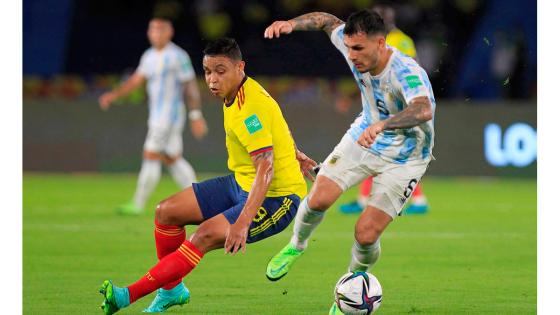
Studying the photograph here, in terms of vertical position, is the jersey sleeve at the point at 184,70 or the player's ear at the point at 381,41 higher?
the player's ear at the point at 381,41

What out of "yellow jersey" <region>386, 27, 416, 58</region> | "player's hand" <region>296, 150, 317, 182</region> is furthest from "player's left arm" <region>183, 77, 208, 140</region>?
"player's hand" <region>296, 150, 317, 182</region>

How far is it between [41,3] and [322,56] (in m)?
6.17

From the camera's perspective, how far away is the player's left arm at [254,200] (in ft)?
23.0

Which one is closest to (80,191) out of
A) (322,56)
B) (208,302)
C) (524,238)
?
(322,56)

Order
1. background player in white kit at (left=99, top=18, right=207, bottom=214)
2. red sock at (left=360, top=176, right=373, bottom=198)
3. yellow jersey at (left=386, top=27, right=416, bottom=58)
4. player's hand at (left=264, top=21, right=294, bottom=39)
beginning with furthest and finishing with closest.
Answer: red sock at (left=360, top=176, right=373, bottom=198), background player in white kit at (left=99, top=18, right=207, bottom=214), yellow jersey at (left=386, top=27, right=416, bottom=58), player's hand at (left=264, top=21, right=294, bottom=39)

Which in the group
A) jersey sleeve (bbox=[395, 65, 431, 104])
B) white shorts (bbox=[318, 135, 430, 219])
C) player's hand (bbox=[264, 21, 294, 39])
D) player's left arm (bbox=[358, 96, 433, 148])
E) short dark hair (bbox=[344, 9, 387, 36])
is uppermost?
short dark hair (bbox=[344, 9, 387, 36])

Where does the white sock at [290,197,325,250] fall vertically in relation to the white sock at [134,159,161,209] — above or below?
above

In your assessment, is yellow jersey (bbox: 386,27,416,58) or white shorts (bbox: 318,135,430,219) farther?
yellow jersey (bbox: 386,27,416,58)

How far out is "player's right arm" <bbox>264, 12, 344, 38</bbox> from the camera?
8.01 m

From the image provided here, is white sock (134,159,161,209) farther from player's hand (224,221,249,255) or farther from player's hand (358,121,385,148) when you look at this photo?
player's hand (358,121,385,148)

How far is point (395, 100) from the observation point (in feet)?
25.7

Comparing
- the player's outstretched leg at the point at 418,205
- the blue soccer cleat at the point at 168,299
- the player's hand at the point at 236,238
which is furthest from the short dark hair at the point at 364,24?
the player's outstretched leg at the point at 418,205

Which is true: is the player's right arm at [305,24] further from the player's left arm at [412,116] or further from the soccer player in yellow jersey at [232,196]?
the player's left arm at [412,116]

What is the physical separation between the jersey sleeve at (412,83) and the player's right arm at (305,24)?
91cm
